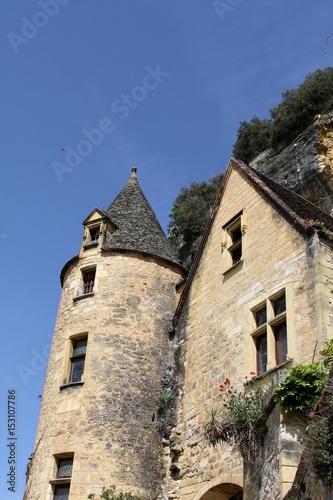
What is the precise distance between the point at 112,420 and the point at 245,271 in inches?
182

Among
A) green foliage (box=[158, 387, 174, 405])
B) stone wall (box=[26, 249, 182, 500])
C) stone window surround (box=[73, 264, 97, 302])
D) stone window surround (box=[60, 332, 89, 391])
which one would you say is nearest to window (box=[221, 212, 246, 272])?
stone wall (box=[26, 249, 182, 500])

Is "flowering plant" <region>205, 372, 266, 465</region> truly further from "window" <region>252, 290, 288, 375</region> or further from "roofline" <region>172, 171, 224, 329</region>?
"roofline" <region>172, 171, 224, 329</region>

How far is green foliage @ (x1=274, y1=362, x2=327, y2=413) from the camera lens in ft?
24.5

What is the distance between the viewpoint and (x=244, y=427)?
350 inches

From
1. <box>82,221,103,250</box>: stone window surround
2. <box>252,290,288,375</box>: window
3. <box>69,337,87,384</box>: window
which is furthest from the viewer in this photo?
<box>82,221,103,250</box>: stone window surround

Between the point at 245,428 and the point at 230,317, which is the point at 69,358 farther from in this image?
the point at 245,428

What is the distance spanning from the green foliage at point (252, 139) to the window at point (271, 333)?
20.8 metres

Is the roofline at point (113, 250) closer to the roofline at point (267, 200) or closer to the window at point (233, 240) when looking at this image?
the roofline at point (267, 200)

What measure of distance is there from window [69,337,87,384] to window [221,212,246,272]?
13.8 feet

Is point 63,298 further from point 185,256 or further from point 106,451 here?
point 185,256

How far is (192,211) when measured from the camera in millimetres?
30062

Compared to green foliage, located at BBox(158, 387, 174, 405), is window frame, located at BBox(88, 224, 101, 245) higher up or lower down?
higher up

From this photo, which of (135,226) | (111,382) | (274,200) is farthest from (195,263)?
(111,382)

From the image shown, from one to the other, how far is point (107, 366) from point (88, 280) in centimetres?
294
